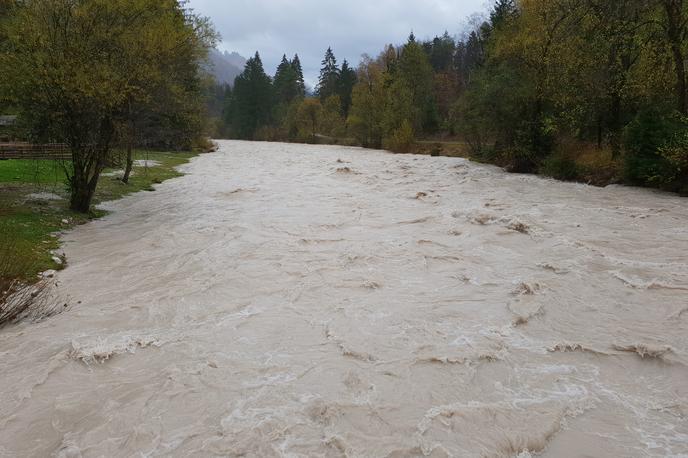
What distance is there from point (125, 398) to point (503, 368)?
431cm

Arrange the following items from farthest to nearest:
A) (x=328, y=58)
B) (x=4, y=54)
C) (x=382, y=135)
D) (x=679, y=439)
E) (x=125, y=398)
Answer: (x=328, y=58), (x=382, y=135), (x=4, y=54), (x=125, y=398), (x=679, y=439)

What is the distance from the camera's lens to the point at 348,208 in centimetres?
1597

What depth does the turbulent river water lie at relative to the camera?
4.45m

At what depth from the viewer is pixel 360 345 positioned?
6195 mm

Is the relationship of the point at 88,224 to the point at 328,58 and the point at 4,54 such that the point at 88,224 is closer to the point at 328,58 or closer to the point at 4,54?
the point at 4,54

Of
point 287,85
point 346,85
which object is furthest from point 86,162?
point 287,85

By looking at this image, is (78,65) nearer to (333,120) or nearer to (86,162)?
(86,162)

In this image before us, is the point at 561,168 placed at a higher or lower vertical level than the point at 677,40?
lower

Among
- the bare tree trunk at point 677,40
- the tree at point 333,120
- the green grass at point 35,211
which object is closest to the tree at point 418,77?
the tree at point 333,120

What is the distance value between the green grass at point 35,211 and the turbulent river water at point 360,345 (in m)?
0.67

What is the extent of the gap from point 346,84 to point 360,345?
8692 cm

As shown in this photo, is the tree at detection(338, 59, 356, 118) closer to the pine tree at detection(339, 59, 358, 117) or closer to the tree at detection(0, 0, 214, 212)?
the pine tree at detection(339, 59, 358, 117)

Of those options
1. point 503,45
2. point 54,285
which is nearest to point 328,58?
point 503,45

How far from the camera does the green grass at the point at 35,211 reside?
8.91m
